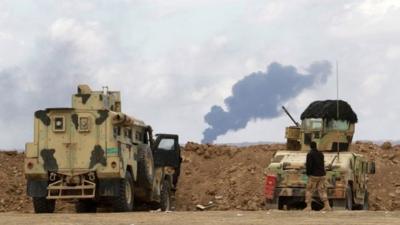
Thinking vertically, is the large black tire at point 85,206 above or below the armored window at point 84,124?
below

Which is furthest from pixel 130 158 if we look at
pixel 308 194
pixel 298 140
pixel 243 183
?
pixel 243 183

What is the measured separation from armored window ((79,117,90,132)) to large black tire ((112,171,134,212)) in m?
1.48

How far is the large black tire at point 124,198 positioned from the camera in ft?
70.5

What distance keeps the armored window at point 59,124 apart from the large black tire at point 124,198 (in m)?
1.86

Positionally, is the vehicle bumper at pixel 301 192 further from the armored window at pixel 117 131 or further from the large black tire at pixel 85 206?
the large black tire at pixel 85 206

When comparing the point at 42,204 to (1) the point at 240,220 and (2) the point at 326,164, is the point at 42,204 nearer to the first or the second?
(2) the point at 326,164

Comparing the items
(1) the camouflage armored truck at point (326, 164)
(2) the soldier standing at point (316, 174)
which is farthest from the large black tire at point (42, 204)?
(2) the soldier standing at point (316, 174)

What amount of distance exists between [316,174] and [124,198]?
4.48 meters

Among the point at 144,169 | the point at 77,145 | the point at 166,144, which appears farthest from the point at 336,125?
the point at 77,145

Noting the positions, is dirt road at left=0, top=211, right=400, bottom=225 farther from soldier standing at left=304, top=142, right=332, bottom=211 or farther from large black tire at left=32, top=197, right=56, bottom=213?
large black tire at left=32, top=197, right=56, bottom=213

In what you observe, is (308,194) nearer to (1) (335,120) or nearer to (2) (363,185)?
(2) (363,185)

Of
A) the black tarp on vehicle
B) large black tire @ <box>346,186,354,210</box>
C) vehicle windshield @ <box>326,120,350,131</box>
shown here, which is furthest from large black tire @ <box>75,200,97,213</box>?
vehicle windshield @ <box>326,120,350,131</box>

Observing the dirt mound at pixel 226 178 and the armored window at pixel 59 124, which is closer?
the armored window at pixel 59 124

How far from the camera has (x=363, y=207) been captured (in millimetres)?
25094
